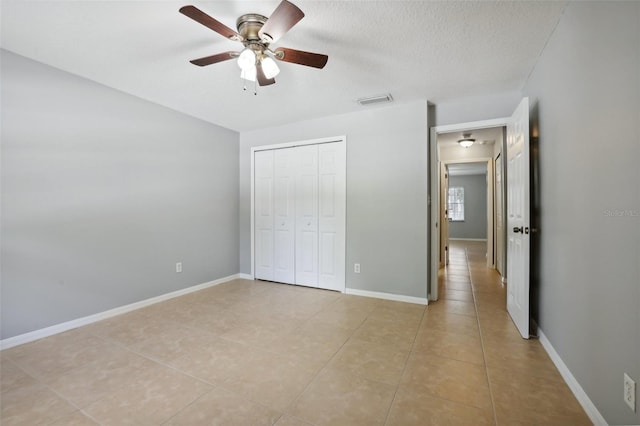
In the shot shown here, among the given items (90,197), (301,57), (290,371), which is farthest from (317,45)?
(90,197)

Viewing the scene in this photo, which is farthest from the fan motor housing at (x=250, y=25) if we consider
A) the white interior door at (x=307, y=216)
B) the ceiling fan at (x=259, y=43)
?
the white interior door at (x=307, y=216)

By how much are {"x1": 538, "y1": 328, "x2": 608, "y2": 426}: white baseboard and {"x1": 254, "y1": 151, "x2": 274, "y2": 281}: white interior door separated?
135 inches

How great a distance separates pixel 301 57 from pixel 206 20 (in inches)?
25.1

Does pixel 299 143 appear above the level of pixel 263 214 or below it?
above

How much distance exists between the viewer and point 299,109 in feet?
11.9

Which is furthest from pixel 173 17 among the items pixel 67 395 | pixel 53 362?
pixel 53 362

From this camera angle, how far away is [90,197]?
9.24 ft

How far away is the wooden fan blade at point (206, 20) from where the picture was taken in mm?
1461

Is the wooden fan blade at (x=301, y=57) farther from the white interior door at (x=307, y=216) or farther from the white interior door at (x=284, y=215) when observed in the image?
the white interior door at (x=284, y=215)

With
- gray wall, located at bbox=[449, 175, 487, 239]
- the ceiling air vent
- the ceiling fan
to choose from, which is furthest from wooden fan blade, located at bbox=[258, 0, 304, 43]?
gray wall, located at bbox=[449, 175, 487, 239]

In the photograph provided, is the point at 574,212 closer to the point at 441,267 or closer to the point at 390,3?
the point at 390,3

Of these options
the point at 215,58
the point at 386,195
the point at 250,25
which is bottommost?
the point at 386,195

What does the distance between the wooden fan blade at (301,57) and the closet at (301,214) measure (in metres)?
1.86

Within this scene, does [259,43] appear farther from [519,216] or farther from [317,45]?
[519,216]
